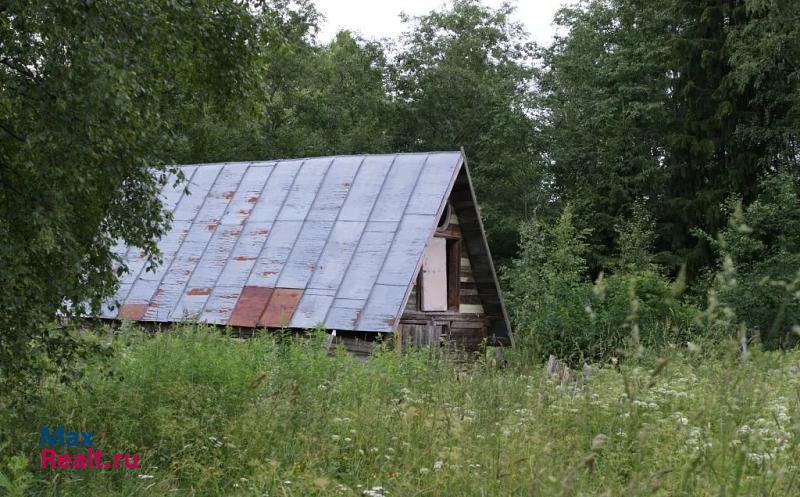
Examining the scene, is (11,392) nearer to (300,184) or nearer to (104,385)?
(104,385)

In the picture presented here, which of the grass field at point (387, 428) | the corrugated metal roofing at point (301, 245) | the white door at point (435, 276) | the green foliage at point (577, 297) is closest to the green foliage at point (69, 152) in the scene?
the grass field at point (387, 428)

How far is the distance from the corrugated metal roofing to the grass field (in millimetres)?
4561

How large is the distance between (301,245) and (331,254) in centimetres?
66

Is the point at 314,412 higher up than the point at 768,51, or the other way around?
the point at 768,51

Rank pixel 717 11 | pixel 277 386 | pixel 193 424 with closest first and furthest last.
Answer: pixel 193 424 < pixel 277 386 < pixel 717 11

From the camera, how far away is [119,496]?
17.6ft

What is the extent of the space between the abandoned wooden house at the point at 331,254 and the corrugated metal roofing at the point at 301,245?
0.07 feet

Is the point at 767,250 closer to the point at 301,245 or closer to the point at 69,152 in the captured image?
the point at 301,245

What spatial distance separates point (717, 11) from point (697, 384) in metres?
25.0

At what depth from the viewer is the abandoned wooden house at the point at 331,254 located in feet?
40.5

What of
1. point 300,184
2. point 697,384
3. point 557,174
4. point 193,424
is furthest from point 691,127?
point 193,424

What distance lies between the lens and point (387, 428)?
6.14 meters

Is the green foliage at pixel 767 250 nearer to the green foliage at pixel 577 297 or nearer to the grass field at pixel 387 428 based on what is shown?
the green foliage at pixel 577 297

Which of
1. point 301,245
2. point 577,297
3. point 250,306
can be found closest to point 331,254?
point 301,245
